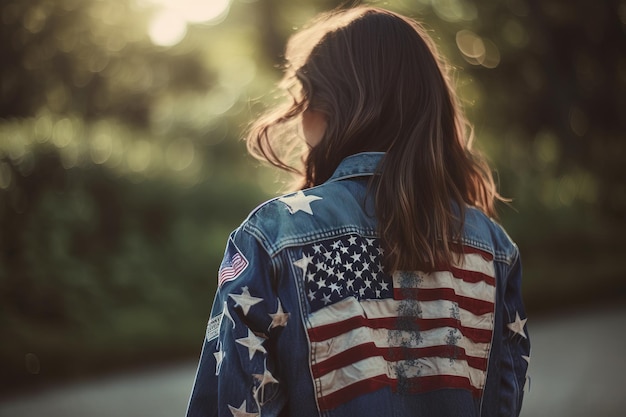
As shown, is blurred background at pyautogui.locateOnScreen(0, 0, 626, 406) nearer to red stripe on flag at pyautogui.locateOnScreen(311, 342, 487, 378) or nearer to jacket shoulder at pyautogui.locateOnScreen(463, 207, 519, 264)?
jacket shoulder at pyautogui.locateOnScreen(463, 207, 519, 264)

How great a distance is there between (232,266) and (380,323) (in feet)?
1.20

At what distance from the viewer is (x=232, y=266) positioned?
1.66 metres

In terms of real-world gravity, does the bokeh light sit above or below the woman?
above

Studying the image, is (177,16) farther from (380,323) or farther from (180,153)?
(380,323)

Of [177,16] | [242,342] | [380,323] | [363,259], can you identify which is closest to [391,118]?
[363,259]

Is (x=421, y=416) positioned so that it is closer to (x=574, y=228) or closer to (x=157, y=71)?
(x=574, y=228)

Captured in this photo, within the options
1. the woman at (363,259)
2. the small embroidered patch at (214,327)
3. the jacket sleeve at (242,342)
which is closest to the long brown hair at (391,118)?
the woman at (363,259)

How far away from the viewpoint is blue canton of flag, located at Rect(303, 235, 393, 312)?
164cm

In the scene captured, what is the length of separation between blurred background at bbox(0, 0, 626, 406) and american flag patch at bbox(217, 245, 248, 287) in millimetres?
3771

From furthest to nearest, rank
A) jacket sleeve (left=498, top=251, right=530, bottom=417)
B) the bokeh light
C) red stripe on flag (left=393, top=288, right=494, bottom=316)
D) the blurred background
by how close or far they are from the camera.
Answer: the bokeh light
the blurred background
jacket sleeve (left=498, top=251, right=530, bottom=417)
red stripe on flag (left=393, top=288, right=494, bottom=316)

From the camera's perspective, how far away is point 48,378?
20.5ft

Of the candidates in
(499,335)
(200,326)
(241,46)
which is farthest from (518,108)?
(499,335)

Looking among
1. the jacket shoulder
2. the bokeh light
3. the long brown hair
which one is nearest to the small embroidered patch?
the long brown hair

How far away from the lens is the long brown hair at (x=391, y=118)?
67.9 inches
